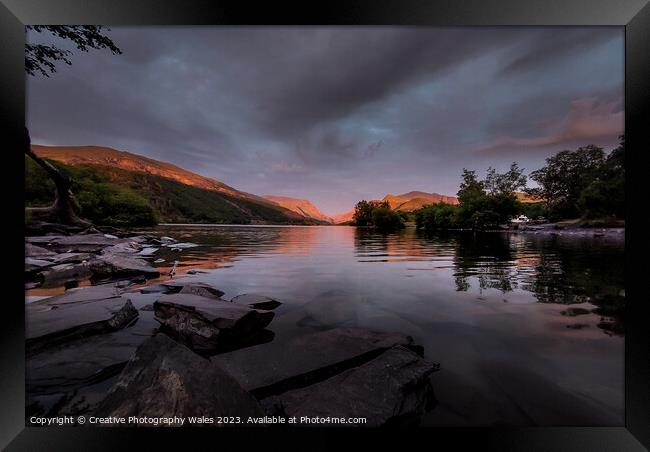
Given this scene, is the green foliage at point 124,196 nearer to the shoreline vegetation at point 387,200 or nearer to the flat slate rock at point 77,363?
the shoreline vegetation at point 387,200

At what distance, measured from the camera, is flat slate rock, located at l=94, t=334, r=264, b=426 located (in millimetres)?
2111

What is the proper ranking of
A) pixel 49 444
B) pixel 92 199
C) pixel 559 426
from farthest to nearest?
pixel 92 199 < pixel 559 426 < pixel 49 444

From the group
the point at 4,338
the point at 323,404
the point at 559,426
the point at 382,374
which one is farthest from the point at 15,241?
the point at 559,426

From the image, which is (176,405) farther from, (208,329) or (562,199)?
(562,199)

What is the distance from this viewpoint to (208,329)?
332cm

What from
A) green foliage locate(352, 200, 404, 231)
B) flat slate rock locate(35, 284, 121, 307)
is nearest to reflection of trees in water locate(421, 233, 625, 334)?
flat slate rock locate(35, 284, 121, 307)

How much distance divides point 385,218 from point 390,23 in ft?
118

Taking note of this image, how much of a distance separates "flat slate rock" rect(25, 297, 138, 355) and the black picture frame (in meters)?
0.40

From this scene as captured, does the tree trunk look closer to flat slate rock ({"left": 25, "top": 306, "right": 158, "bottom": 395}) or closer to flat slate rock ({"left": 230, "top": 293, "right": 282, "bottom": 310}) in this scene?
flat slate rock ({"left": 25, "top": 306, "right": 158, "bottom": 395})

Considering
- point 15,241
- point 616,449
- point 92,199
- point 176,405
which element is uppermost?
point 92,199

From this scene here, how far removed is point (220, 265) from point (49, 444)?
7509mm

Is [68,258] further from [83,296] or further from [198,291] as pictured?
[198,291]

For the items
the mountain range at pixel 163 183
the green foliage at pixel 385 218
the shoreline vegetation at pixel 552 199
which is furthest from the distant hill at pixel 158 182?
the green foliage at pixel 385 218

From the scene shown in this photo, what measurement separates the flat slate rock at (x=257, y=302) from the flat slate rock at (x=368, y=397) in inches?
109
